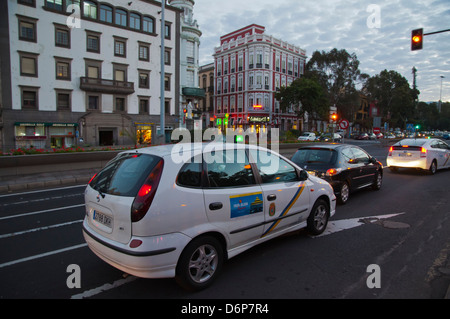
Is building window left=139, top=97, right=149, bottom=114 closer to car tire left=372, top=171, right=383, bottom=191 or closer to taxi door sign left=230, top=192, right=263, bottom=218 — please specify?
car tire left=372, top=171, right=383, bottom=191

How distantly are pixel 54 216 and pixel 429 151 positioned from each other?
13.4 metres

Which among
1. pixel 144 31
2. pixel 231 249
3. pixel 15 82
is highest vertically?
pixel 144 31

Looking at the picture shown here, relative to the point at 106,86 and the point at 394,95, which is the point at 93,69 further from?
the point at 394,95

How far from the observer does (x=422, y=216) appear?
627 centimetres

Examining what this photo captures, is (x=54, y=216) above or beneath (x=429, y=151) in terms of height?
beneath

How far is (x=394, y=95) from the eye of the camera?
6662 centimetres

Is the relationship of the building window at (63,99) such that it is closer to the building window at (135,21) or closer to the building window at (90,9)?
the building window at (90,9)

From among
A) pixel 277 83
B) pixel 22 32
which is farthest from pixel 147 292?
pixel 277 83

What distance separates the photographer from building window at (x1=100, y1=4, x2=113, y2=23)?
3209 cm

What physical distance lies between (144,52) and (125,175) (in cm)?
3570

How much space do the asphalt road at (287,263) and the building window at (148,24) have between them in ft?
111

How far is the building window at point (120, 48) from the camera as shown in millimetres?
33156
